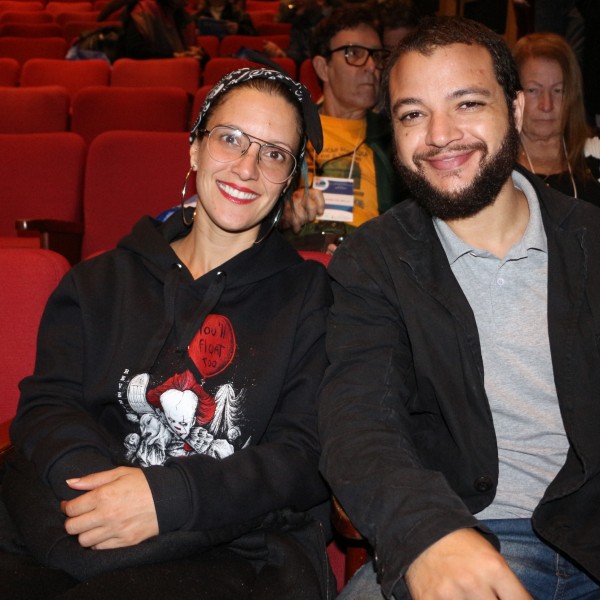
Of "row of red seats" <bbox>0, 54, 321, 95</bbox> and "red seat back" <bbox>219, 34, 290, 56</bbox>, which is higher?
"red seat back" <bbox>219, 34, 290, 56</bbox>

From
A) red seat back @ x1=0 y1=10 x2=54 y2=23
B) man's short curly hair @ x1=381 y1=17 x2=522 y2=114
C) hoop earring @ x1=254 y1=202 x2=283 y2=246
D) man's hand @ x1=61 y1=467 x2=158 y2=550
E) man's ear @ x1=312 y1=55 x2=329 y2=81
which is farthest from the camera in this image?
red seat back @ x1=0 y1=10 x2=54 y2=23

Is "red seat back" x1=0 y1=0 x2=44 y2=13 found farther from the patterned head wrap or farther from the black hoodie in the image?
the black hoodie

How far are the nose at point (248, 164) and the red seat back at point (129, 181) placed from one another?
1.30 m

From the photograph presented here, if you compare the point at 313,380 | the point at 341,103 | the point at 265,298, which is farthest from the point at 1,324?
the point at 341,103

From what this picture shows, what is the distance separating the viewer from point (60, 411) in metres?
1.45

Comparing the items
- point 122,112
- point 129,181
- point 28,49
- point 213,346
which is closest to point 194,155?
point 213,346

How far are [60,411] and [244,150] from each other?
2.06ft

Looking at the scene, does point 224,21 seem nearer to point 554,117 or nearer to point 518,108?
point 554,117

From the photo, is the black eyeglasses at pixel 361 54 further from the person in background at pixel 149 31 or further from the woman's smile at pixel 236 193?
the person in background at pixel 149 31

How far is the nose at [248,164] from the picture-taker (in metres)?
1.59

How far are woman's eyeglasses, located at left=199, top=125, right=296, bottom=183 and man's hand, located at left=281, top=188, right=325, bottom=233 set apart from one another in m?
0.69

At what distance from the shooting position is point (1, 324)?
1731 millimetres

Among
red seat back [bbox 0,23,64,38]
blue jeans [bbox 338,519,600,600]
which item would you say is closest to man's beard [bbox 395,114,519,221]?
blue jeans [bbox 338,519,600,600]

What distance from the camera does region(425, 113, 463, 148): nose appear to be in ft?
4.66
